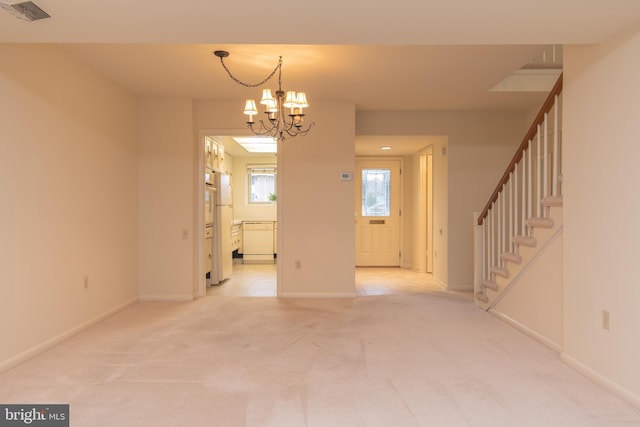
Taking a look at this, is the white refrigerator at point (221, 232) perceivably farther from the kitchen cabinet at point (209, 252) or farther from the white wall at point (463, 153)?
the white wall at point (463, 153)

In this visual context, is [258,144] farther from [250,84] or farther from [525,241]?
[525,241]

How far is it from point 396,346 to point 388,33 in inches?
90.9

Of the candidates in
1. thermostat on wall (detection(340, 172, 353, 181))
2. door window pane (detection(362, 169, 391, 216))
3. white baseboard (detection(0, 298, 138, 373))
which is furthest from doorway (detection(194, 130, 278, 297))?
door window pane (detection(362, 169, 391, 216))

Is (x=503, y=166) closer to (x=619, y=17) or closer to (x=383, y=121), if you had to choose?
(x=383, y=121)

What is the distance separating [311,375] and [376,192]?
18.1ft

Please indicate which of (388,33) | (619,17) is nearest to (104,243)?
(388,33)

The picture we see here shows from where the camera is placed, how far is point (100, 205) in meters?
4.07

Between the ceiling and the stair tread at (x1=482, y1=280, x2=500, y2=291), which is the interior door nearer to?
the stair tread at (x1=482, y1=280, x2=500, y2=291)

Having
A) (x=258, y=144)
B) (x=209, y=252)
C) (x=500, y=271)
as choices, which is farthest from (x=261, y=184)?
(x=500, y=271)

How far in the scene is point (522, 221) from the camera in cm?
369

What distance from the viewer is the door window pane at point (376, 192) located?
7.84m

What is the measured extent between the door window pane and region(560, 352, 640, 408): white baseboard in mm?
5054

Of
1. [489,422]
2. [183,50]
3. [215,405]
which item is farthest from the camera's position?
[183,50]

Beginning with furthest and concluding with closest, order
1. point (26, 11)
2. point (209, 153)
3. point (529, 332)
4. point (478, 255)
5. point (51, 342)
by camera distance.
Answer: point (209, 153) → point (478, 255) → point (529, 332) → point (51, 342) → point (26, 11)
